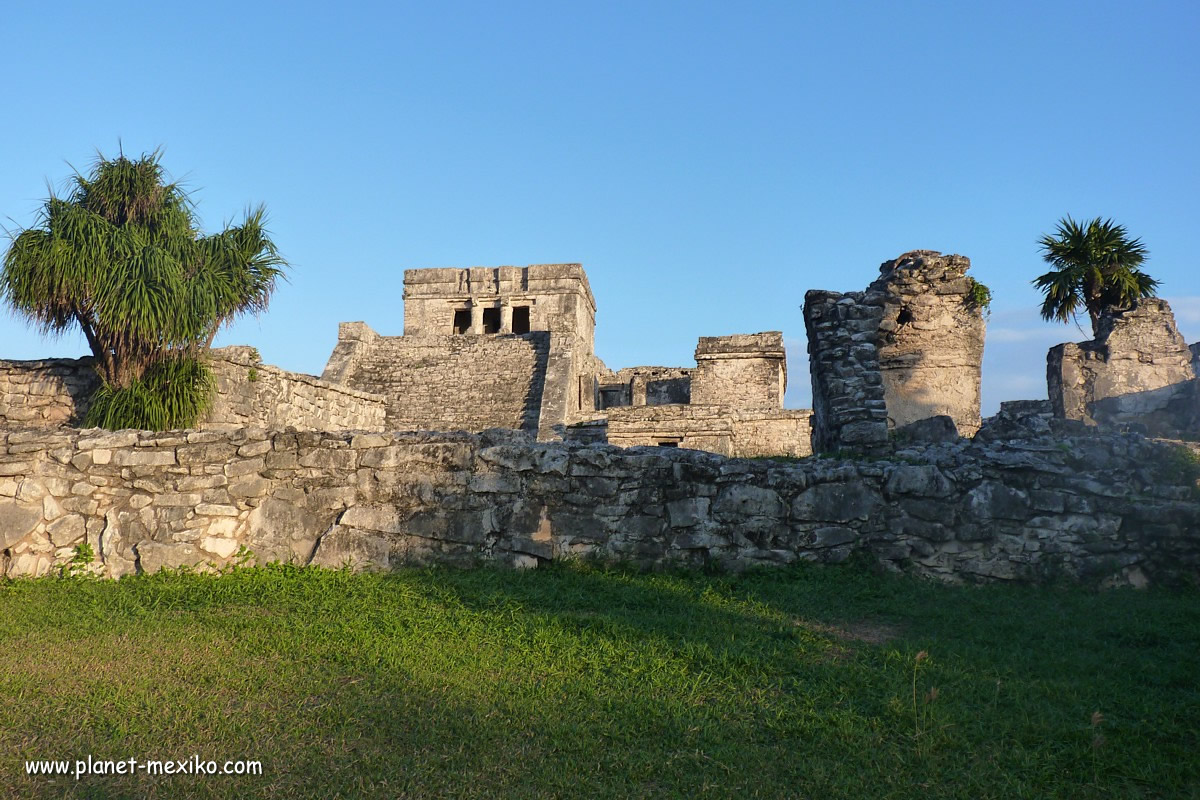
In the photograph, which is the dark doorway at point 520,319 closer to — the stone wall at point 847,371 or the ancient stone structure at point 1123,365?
the ancient stone structure at point 1123,365

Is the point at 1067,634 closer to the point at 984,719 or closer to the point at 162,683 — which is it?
the point at 984,719

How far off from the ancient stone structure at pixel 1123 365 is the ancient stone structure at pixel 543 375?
460 cm

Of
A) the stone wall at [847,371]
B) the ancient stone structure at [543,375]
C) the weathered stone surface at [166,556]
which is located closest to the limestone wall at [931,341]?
the stone wall at [847,371]

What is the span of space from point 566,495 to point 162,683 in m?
2.92

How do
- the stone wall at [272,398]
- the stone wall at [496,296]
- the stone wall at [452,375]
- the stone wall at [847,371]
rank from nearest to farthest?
the stone wall at [847,371] → the stone wall at [272,398] → the stone wall at [452,375] → the stone wall at [496,296]

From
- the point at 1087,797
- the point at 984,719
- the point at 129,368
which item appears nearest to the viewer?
the point at 1087,797

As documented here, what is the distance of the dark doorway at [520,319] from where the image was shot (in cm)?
2977

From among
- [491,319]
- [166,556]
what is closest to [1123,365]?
[166,556]

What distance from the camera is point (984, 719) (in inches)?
135

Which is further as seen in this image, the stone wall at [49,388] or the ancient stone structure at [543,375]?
the ancient stone structure at [543,375]

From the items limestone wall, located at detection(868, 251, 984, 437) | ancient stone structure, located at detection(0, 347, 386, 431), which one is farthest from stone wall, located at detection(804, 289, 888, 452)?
ancient stone structure, located at detection(0, 347, 386, 431)

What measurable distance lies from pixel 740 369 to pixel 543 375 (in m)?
5.26

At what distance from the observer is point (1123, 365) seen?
13.0 m

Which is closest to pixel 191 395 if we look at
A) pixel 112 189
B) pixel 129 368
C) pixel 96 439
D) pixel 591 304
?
pixel 129 368
